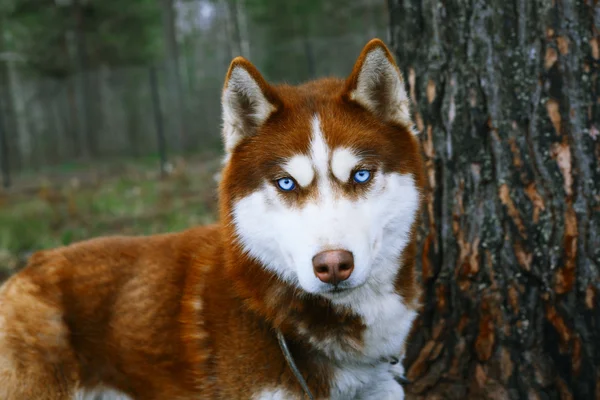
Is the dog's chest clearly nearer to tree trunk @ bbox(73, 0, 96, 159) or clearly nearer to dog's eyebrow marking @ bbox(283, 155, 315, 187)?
dog's eyebrow marking @ bbox(283, 155, 315, 187)

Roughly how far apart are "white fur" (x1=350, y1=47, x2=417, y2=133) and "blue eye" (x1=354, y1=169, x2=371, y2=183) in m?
→ 0.39

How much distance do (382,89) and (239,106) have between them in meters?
0.71

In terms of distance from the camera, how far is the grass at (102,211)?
8187mm

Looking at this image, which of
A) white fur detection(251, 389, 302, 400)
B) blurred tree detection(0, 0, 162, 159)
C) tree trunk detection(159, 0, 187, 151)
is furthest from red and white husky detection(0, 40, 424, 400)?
blurred tree detection(0, 0, 162, 159)

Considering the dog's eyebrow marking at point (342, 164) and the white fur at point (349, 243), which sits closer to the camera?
the white fur at point (349, 243)

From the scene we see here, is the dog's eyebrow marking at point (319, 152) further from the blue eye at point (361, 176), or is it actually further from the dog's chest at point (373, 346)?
the dog's chest at point (373, 346)

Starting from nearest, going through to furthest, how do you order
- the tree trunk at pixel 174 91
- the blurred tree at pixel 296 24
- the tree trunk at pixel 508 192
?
the tree trunk at pixel 508 192 < the blurred tree at pixel 296 24 < the tree trunk at pixel 174 91

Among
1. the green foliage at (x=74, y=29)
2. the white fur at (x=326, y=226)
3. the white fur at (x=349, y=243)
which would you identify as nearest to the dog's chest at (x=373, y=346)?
the white fur at (x=349, y=243)

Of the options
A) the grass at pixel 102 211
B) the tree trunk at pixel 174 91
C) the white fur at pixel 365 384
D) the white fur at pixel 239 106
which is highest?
the tree trunk at pixel 174 91

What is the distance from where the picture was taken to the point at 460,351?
12.2 ft

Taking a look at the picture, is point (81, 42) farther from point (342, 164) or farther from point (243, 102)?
point (342, 164)

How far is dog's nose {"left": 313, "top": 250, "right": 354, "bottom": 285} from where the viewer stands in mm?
2395

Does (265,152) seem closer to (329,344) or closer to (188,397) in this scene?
(329,344)

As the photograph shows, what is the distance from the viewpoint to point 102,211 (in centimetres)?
1023
